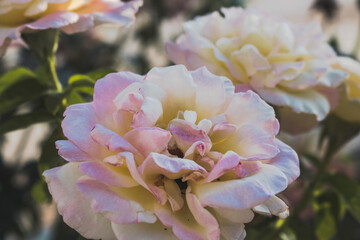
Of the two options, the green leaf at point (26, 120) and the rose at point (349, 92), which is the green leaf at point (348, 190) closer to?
the rose at point (349, 92)

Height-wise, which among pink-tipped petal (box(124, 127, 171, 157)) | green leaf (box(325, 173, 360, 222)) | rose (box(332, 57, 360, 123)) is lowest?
green leaf (box(325, 173, 360, 222))

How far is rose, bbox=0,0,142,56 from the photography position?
25 centimetres

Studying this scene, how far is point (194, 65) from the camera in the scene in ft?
0.90

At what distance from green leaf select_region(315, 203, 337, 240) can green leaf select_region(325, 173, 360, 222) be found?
0.03m

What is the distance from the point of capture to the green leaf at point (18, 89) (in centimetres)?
29

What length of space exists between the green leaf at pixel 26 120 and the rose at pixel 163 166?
→ 10cm

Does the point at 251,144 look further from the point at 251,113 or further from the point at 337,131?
the point at 337,131

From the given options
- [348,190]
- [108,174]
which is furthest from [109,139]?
[348,190]

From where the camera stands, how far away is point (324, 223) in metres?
0.36

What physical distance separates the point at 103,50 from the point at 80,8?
1.94 ft

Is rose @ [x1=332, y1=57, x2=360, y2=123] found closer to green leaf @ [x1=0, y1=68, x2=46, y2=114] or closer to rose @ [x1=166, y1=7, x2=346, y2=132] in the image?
rose @ [x1=166, y1=7, x2=346, y2=132]

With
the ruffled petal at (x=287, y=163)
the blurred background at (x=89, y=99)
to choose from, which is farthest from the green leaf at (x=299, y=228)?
the ruffled petal at (x=287, y=163)

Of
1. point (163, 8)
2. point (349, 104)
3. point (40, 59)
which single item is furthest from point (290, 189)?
point (163, 8)

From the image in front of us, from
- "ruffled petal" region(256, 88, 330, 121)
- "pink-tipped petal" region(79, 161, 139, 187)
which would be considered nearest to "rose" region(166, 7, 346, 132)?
"ruffled petal" region(256, 88, 330, 121)
